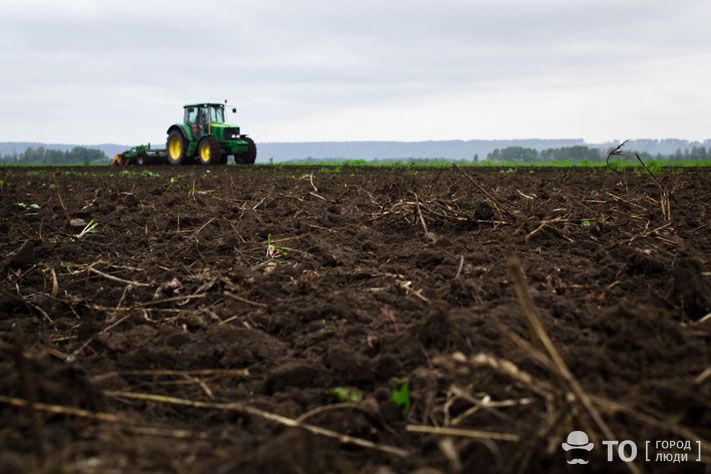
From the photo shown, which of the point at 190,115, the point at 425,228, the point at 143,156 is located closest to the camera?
the point at 425,228

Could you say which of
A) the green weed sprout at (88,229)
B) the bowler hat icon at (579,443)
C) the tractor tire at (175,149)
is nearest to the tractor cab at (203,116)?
the tractor tire at (175,149)

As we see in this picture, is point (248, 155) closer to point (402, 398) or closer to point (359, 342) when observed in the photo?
point (359, 342)

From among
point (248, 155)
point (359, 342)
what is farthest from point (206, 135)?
point (359, 342)

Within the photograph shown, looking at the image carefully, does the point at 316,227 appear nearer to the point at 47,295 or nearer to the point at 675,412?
the point at 47,295

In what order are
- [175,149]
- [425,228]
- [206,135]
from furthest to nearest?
[175,149] < [206,135] < [425,228]

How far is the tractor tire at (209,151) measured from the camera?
25.0 meters

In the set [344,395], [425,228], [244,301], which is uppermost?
[425,228]

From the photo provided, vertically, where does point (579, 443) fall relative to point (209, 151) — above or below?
below

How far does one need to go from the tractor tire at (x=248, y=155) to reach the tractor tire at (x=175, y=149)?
253cm

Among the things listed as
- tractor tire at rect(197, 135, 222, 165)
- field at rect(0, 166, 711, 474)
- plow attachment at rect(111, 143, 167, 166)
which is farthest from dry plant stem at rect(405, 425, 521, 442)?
plow attachment at rect(111, 143, 167, 166)

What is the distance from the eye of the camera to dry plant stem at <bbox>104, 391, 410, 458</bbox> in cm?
222

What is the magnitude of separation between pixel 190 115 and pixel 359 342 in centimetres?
2568

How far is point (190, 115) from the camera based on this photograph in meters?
26.9

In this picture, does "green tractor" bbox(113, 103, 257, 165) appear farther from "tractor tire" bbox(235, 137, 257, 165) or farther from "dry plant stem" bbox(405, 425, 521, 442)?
"dry plant stem" bbox(405, 425, 521, 442)
